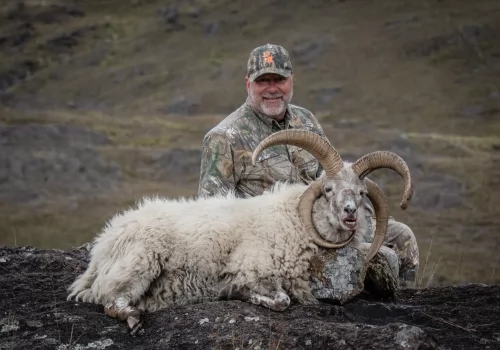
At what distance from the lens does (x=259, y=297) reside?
9422 mm

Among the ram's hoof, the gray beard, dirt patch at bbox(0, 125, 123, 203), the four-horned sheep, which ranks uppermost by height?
the gray beard

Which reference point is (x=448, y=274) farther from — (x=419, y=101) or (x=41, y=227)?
(x=419, y=101)

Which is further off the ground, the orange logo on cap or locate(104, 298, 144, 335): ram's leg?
the orange logo on cap

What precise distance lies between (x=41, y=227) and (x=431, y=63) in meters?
37.1

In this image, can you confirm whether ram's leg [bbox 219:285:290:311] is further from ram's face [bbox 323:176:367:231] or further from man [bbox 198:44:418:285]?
man [bbox 198:44:418:285]

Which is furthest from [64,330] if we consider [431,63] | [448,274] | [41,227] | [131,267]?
[431,63]

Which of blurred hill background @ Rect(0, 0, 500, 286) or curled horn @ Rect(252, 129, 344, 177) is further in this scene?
blurred hill background @ Rect(0, 0, 500, 286)

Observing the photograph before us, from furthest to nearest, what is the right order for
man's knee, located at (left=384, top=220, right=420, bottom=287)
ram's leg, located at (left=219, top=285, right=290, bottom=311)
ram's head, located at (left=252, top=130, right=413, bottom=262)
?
man's knee, located at (left=384, top=220, right=420, bottom=287)
ram's head, located at (left=252, top=130, right=413, bottom=262)
ram's leg, located at (left=219, top=285, right=290, bottom=311)

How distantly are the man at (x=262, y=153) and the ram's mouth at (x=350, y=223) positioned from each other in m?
1.87

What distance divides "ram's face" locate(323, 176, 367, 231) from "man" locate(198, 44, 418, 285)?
5.17ft

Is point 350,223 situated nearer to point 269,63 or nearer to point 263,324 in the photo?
point 263,324

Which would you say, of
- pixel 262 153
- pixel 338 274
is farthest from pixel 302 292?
pixel 262 153

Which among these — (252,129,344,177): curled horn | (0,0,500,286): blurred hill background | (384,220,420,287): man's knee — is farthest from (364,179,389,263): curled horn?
(0,0,500,286): blurred hill background

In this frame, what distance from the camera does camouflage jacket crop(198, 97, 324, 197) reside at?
37.3ft
